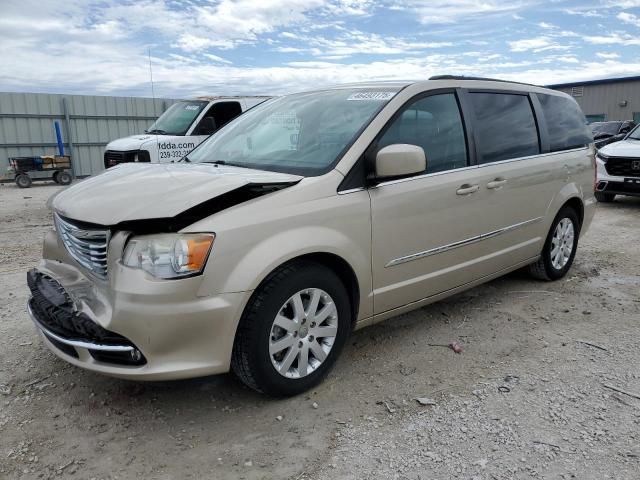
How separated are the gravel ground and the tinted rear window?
1.62 m

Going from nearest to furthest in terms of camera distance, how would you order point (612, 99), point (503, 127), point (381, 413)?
point (381, 413) < point (503, 127) < point (612, 99)

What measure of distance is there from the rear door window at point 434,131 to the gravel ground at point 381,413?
1237 mm

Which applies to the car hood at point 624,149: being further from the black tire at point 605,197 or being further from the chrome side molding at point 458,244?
the chrome side molding at point 458,244

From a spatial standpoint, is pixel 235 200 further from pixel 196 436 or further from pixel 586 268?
pixel 586 268

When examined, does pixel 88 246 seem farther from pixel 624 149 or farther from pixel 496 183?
pixel 624 149

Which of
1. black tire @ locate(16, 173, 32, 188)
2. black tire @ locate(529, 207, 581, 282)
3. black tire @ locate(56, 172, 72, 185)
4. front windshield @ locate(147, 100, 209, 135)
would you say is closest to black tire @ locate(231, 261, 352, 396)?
black tire @ locate(529, 207, 581, 282)

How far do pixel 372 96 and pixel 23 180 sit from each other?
14.5m

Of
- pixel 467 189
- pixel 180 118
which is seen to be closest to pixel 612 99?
pixel 180 118

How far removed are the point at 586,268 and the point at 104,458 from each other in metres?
4.93

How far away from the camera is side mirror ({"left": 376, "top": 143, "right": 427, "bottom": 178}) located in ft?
9.98

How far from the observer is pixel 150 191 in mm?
2703

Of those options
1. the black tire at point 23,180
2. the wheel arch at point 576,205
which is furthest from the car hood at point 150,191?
the black tire at point 23,180

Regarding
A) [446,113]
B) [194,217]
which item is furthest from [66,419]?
[446,113]

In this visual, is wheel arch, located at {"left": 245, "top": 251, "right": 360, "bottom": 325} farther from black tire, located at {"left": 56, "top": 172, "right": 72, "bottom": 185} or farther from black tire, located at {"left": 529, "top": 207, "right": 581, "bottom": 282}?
black tire, located at {"left": 56, "top": 172, "right": 72, "bottom": 185}
